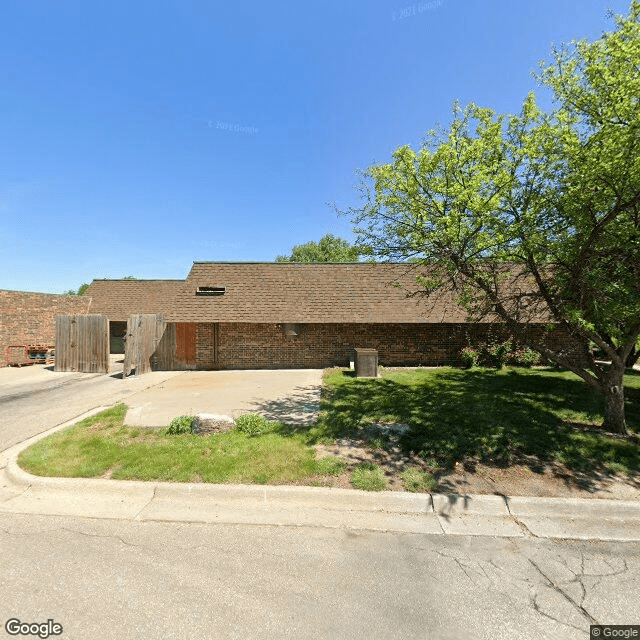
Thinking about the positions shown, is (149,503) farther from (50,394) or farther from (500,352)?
(500,352)

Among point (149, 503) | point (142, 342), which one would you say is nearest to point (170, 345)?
point (142, 342)

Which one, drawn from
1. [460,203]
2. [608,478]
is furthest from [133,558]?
[460,203]

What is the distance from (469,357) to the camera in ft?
47.9

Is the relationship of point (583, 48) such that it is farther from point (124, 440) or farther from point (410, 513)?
point (124, 440)

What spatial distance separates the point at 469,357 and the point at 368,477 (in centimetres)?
1166

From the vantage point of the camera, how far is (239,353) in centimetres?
1549

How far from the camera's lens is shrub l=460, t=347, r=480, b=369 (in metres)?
14.6

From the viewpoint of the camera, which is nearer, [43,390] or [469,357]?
[43,390]

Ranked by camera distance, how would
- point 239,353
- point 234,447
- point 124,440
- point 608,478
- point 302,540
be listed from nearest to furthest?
point 302,540 < point 608,478 < point 234,447 < point 124,440 < point 239,353

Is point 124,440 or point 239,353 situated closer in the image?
point 124,440

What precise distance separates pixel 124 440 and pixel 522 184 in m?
9.21

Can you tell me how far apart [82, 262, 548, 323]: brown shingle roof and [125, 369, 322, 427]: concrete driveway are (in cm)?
305

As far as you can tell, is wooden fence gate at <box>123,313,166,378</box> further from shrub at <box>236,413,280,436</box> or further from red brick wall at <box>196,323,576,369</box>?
shrub at <box>236,413,280,436</box>

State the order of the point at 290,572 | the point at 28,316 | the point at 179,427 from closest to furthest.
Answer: the point at 290,572 → the point at 179,427 → the point at 28,316
